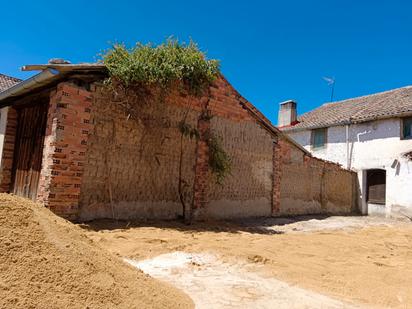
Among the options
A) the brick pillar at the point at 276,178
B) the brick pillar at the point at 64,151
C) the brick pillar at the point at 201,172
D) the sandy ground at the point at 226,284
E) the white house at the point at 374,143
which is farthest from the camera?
the white house at the point at 374,143

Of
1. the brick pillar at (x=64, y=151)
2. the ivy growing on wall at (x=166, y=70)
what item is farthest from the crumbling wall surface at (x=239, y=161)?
the brick pillar at (x=64, y=151)

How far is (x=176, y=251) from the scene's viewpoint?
4.79 m

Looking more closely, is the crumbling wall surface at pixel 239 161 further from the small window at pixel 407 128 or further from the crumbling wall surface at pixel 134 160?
the small window at pixel 407 128

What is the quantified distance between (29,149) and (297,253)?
6.01 meters

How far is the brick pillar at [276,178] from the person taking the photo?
10852mm

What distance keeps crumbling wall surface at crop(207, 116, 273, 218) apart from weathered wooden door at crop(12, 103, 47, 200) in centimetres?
402

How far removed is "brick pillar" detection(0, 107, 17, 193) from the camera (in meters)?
8.05

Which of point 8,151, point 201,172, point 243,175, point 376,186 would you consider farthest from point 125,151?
point 376,186

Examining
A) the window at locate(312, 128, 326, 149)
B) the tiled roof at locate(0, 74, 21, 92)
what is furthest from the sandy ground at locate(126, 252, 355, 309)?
the window at locate(312, 128, 326, 149)

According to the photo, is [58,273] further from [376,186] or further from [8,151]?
[376,186]

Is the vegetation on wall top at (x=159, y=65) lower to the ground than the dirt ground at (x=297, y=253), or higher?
higher

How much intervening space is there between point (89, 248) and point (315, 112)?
65.3 ft

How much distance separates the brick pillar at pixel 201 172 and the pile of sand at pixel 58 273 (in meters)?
5.28

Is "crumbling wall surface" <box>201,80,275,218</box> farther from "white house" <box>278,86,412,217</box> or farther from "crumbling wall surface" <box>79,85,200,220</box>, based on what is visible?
"white house" <box>278,86,412,217</box>
